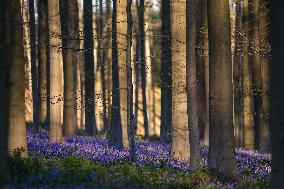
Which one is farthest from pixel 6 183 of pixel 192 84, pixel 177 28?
pixel 177 28

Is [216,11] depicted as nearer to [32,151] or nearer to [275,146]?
[275,146]

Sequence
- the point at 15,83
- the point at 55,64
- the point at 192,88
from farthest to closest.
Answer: the point at 55,64, the point at 192,88, the point at 15,83

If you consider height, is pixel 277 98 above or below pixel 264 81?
below

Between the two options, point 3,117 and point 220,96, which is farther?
point 220,96

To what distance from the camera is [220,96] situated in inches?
461

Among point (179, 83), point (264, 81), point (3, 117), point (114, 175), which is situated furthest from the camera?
point (264, 81)

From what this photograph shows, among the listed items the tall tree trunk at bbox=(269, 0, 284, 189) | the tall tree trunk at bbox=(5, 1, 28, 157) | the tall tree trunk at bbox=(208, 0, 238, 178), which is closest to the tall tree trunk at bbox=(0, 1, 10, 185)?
the tall tree trunk at bbox=(5, 1, 28, 157)

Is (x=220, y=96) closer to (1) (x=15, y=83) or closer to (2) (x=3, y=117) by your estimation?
(2) (x=3, y=117)

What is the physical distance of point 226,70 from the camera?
11836 mm

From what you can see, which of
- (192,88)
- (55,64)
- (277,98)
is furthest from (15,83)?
(55,64)

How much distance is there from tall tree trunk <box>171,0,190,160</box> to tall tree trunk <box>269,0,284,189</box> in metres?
7.78

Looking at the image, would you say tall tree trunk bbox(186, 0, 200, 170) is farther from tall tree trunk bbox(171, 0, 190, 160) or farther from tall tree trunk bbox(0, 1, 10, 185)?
tall tree trunk bbox(0, 1, 10, 185)

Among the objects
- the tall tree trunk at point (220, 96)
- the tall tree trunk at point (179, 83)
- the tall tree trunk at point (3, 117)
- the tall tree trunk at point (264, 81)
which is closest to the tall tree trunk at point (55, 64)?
the tall tree trunk at point (179, 83)

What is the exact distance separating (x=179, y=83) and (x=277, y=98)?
790 cm
